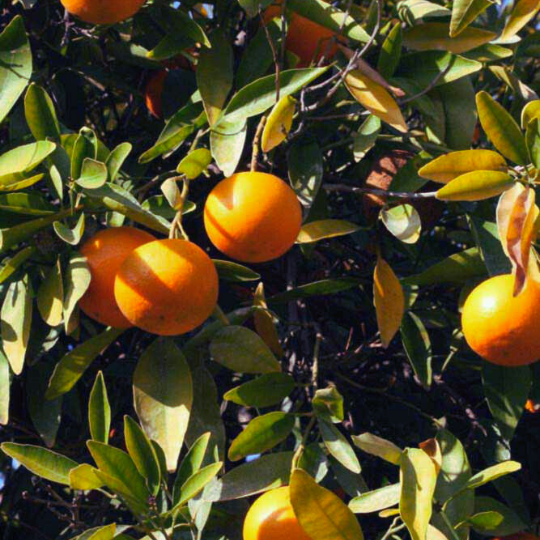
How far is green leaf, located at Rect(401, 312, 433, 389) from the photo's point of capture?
142cm

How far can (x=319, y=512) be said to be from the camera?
3.46 feet

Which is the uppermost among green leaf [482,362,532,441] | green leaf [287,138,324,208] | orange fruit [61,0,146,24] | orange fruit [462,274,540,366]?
orange fruit [61,0,146,24]

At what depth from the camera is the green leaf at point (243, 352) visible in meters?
1.30

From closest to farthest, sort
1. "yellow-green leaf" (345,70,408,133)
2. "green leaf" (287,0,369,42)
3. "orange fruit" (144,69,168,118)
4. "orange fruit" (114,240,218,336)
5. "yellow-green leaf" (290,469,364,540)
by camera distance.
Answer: "yellow-green leaf" (290,469,364,540) → "orange fruit" (114,240,218,336) → "yellow-green leaf" (345,70,408,133) → "green leaf" (287,0,369,42) → "orange fruit" (144,69,168,118)

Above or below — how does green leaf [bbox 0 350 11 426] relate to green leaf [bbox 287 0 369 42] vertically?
below

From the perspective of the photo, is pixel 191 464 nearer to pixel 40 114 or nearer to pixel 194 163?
pixel 194 163

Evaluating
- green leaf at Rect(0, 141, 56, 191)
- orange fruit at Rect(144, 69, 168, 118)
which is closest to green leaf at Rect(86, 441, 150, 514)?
green leaf at Rect(0, 141, 56, 191)

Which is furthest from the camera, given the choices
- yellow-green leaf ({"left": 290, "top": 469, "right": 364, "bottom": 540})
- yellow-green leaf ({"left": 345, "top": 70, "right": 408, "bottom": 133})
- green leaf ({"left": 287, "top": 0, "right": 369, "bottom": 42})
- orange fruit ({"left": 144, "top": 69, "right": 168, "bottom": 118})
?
orange fruit ({"left": 144, "top": 69, "right": 168, "bottom": 118})

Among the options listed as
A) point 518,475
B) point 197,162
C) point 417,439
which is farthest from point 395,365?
point 197,162

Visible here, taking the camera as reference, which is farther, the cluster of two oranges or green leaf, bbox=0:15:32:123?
green leaf, bbox=0:15:32:123

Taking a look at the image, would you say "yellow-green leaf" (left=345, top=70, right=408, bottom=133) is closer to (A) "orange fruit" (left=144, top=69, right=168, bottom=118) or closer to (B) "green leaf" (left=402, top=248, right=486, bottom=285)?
(B) "green leaf" (left=402, top=248, right=486, bottom=285)

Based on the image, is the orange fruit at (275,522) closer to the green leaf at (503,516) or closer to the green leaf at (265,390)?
the green leaf at (265,390)

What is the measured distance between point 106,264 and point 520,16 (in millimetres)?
751

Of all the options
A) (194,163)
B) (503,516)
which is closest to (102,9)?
(194,163)
